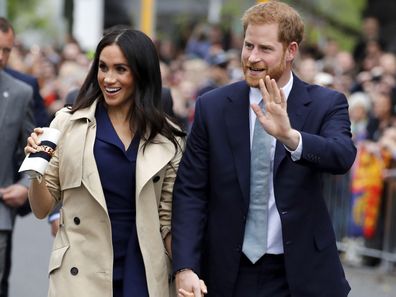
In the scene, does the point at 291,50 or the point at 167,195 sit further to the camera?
the point at 167,195

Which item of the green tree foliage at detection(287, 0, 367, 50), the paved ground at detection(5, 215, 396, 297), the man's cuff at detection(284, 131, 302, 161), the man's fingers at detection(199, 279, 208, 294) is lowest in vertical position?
the paved ground at detection(5, 215, 396, 297)

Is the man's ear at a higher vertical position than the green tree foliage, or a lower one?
higher

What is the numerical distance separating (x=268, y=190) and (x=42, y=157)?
108cm

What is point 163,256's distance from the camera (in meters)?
5.61

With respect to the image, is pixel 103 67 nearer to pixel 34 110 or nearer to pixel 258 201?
pixel 258 201

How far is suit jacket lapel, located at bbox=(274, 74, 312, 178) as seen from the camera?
17.5ft

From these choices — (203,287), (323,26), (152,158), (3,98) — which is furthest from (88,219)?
(323,26)

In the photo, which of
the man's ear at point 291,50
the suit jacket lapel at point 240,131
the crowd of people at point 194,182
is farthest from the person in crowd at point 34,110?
the man's ear at point 291,50

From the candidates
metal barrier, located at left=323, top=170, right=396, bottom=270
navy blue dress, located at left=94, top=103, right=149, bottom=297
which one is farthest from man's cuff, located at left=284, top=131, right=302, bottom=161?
metal barrier, located at left=323, top=170, right=396, bottom=270

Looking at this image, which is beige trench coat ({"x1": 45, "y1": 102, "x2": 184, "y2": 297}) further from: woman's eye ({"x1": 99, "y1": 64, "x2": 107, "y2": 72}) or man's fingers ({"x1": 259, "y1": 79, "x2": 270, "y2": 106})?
man's fingers ({"x1": 259, "y1": 79, "x2": 270, "y2": 106})

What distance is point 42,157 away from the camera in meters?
5.17

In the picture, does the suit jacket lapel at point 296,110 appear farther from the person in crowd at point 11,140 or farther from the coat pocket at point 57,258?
the person in crowd at point 11,140

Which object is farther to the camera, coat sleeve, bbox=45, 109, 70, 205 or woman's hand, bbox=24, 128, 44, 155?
coat sleeve, bbox=45, 109, 70, 205

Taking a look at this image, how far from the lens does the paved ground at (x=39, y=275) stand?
1053 cm
